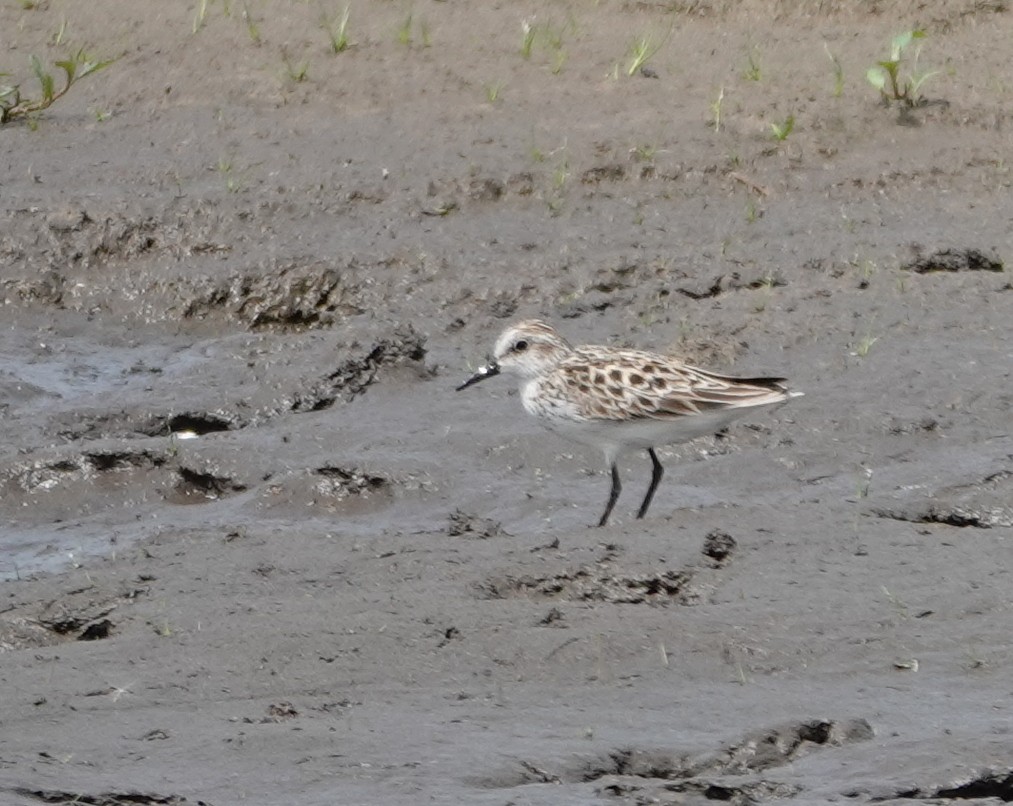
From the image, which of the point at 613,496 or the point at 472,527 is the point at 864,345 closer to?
the point at 613,496

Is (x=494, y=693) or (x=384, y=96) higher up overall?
(x=384, y=96)

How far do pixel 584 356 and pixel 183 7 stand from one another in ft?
21.3

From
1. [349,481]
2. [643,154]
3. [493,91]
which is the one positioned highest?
[493,91]

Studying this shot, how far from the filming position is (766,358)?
389 inches

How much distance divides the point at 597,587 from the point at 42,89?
7315mm

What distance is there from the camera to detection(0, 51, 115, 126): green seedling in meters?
12.5

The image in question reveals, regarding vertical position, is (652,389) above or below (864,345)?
above

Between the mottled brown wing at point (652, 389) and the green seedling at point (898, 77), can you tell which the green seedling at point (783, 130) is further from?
the mottled brown wing at point (652, 389)

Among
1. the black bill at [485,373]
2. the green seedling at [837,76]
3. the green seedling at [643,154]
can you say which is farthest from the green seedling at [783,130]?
the black bill at [485,373]

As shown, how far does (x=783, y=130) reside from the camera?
12.3 metres

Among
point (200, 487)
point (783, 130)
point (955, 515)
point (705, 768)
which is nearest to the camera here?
point (705, 768)

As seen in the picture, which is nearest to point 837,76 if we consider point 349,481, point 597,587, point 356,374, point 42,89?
point 356,374

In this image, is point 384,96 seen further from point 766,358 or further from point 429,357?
point 766,358

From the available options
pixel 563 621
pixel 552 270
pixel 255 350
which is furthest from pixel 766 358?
pixel 563 621
